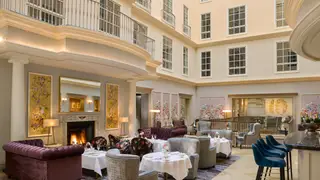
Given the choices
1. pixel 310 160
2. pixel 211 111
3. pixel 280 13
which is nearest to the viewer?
pixel 310 160

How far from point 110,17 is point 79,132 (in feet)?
13.9

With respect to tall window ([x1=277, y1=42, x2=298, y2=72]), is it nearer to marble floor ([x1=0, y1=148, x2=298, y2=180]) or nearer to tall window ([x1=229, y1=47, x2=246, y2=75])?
tall window ([x1=229, y1=47, x2=246, y2=75])

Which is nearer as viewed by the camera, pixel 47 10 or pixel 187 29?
pixel 47 10

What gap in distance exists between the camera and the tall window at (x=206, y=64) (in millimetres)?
17422

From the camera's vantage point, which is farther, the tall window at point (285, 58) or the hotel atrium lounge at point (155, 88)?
the tall window at point (285, 58)

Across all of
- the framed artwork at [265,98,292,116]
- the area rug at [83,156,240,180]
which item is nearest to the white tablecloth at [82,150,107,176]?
the area rug at [83,156,240,180]

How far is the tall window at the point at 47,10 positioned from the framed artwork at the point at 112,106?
3.16m

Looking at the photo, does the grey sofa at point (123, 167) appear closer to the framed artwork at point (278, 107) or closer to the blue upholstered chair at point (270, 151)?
the blue upholstered chair at point (270, 151)

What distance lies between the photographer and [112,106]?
1042 centimetres

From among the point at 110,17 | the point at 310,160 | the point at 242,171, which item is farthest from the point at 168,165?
the point at 110,17

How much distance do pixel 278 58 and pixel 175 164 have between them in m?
12.2

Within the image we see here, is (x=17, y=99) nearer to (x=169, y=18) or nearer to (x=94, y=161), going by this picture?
(x=94, y=161)

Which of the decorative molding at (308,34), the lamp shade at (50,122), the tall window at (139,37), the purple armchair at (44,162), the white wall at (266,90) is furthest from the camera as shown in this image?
the white wall at (266,90)

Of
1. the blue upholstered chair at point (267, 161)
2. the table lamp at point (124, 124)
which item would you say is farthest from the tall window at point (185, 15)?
the blue upholstered chair at point (267, 161)
